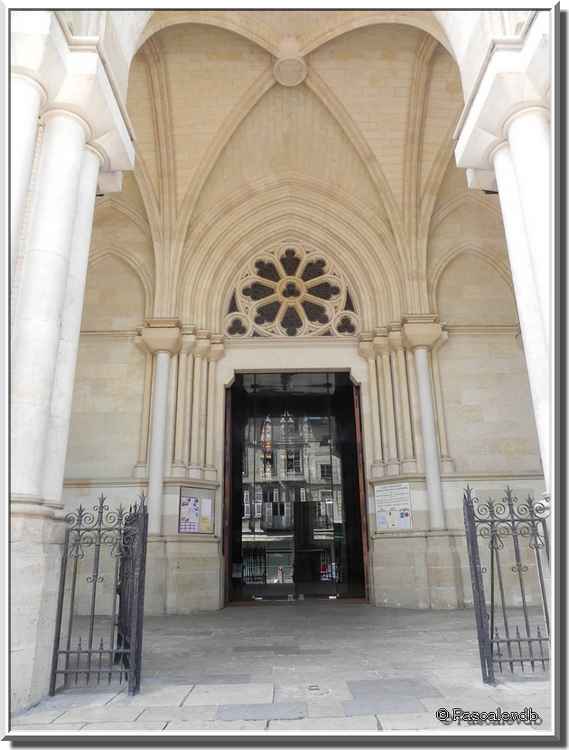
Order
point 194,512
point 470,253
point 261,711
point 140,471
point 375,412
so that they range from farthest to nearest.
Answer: point 470,253 < point 375,412 < point 140,471 < point 194,512 < point 261,711

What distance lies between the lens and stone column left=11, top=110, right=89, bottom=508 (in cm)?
375

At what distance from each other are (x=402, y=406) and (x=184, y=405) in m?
4.06

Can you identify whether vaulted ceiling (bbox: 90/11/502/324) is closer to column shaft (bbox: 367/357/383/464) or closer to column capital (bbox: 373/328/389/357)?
column capital (bbox: 373/328/389/357)

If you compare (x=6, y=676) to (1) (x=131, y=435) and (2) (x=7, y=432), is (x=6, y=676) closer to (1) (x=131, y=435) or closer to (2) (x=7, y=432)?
(2) (x=7, y=432)

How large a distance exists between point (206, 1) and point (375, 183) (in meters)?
7.71

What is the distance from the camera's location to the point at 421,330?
10.2m

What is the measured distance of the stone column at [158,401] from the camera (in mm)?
9203

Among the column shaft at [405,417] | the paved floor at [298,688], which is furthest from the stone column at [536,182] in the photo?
the column shaft at [405,417]

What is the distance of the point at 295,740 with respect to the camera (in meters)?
2.60

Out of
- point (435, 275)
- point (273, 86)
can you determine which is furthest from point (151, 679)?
point (273, 86)

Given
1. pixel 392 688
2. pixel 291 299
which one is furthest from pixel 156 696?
pixel 291 299

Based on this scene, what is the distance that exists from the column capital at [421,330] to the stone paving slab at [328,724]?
781 cm

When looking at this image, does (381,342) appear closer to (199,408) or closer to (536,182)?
(199,408)

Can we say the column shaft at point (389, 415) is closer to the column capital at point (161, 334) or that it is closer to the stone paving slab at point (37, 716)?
the column capital at point (161, 334)
